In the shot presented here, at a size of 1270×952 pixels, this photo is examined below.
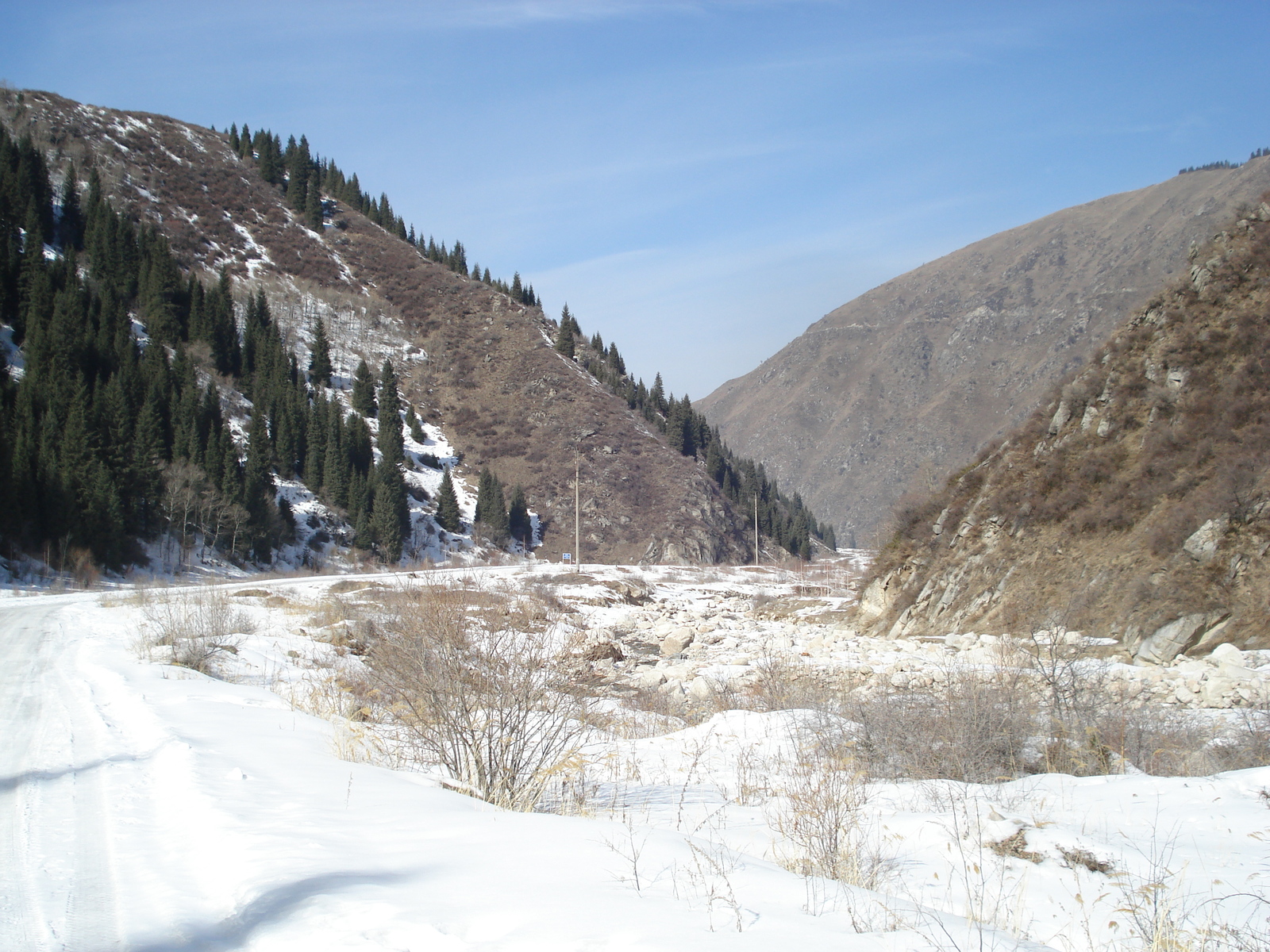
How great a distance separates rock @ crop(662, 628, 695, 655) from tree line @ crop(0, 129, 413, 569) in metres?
28.4

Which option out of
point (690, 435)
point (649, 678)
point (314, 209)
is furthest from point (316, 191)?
point (649, 678)

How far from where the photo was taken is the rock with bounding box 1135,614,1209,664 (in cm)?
1245

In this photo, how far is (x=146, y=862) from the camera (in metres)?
3.78

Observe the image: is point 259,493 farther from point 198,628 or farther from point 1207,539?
point 1207,539

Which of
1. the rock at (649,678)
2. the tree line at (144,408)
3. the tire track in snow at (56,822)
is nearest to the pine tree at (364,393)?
the tree line at (144,408)

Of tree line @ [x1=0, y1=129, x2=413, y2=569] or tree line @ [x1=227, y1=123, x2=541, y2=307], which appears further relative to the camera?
tree line @ [x1=227, y1=123, x2=541, y2=307]

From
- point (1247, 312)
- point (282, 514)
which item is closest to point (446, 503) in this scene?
point (282, 514)

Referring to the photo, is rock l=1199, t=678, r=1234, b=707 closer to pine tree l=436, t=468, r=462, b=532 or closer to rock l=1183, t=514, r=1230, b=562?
rock l=1183, t=514, r=1230, b=562

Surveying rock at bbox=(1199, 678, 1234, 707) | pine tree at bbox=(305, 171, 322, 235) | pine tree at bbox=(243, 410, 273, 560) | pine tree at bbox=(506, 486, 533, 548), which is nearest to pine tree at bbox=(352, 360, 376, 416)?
pine tree at bbox=(506, 486, 533, 548)

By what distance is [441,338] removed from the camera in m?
86.0

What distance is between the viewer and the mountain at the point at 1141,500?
12.8 meters

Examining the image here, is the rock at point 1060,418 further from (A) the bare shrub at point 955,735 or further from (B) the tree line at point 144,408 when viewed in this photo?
(B) the tree line at point 144,408

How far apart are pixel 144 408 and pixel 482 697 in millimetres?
46848

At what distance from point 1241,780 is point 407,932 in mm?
6304
